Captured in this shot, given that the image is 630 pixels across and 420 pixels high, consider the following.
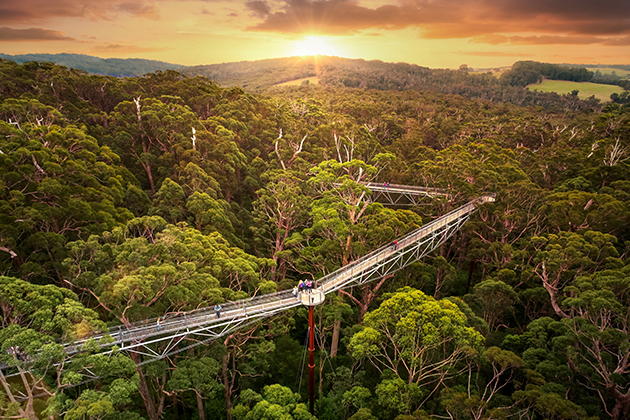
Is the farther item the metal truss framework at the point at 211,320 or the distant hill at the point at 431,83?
the distant hill at the point at 431,83

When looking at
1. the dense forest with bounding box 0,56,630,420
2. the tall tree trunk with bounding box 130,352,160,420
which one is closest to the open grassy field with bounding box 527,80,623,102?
the dense forest with bounding box 0,56,630,420

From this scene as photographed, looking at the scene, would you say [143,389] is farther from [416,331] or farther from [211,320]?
[416,331]

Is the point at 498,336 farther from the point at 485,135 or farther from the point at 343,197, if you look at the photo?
the point at 485,135

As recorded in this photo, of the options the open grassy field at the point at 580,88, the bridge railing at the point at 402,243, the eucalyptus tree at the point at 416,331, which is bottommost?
the eucalyptus tree at the point at 416,331

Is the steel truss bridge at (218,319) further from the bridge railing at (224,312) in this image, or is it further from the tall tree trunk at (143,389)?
the tall tree trunk at (143,389)

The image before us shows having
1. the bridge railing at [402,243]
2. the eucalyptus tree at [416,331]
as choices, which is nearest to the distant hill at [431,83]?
the bridge railing at [402,243]
